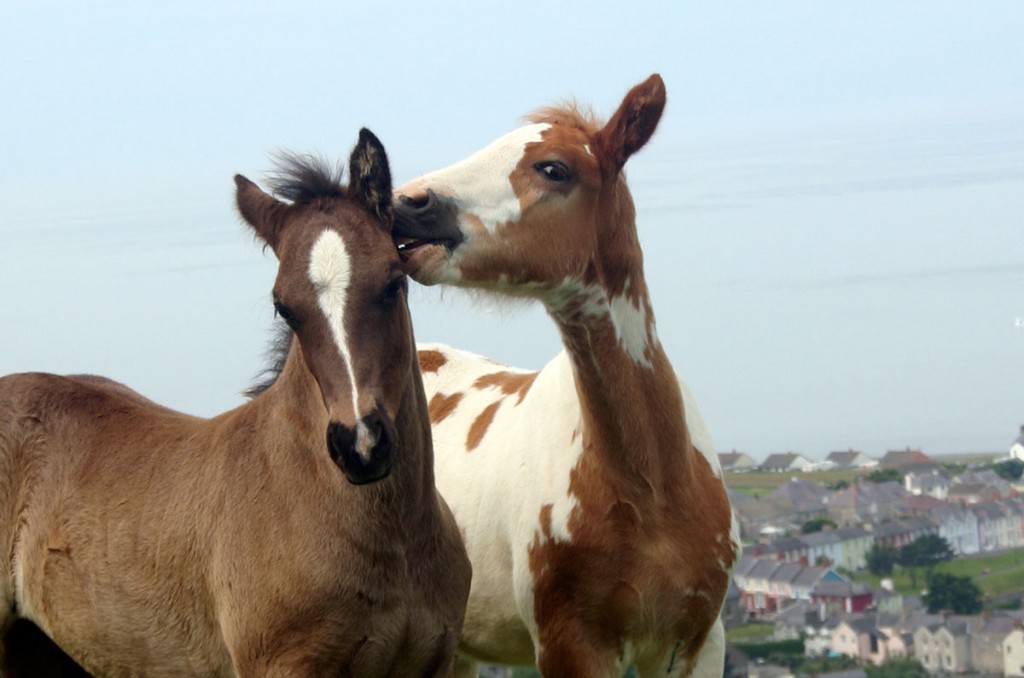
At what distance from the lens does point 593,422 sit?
6.45 meters

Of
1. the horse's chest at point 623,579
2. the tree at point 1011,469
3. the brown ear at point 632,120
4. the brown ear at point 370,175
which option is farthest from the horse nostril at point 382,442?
the tree at point 1011,469

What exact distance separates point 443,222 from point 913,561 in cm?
3875

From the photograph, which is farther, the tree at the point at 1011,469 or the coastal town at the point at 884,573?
the tree at the point at 1011,469

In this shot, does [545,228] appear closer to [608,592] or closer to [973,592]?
[608,592]

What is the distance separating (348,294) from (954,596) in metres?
33.6

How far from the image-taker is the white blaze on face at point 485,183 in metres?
5.97

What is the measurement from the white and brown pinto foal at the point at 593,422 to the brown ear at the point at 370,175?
37 centimetres

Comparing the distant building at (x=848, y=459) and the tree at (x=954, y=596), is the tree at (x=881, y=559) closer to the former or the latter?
the tree at (x=954, y=596)

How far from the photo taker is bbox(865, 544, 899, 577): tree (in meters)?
42.5

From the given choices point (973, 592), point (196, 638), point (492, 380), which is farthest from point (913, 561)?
point (196, 638)

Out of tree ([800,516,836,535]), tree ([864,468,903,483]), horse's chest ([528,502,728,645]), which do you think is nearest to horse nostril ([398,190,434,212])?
horse's chest ([528,502,728,645])

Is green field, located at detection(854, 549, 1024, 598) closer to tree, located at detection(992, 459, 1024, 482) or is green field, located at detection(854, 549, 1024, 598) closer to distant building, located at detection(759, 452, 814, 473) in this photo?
tree, located at detection(992, 459, 1024, 482)

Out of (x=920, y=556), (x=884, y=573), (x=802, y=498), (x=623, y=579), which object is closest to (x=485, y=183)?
(x=623, y=579)

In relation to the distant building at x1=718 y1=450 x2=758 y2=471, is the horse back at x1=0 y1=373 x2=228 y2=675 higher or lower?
higher
